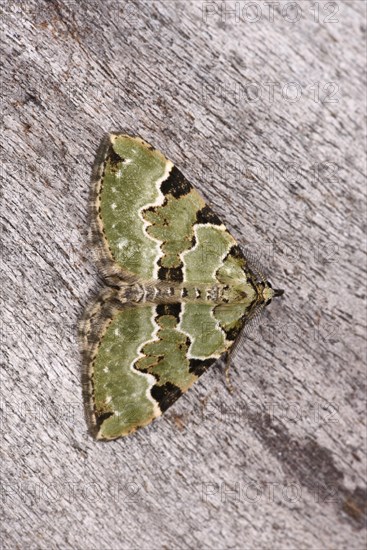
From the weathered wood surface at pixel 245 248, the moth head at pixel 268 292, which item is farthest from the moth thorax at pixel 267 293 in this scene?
the weathered wood surface at pixel 245 248

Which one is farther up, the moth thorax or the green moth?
the moth thorax

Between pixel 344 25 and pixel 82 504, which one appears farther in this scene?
pixel 82 504

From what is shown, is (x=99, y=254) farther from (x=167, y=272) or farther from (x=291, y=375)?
(x=291, y=375)

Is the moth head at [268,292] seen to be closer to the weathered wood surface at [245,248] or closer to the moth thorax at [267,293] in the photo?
the moth thorax at [267,293]

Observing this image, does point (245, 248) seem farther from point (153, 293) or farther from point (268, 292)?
point (153, 293)

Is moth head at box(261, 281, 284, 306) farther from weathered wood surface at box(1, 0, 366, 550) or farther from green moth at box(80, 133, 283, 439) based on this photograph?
weathered wood surface at box(1, 0, 366, 550)

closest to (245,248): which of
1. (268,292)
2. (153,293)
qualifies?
(268,292)

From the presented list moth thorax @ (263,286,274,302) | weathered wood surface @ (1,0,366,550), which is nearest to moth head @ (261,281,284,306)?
moth thorax @ (263,286,274,302)

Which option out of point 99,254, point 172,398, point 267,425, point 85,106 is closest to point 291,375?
point 267,425
